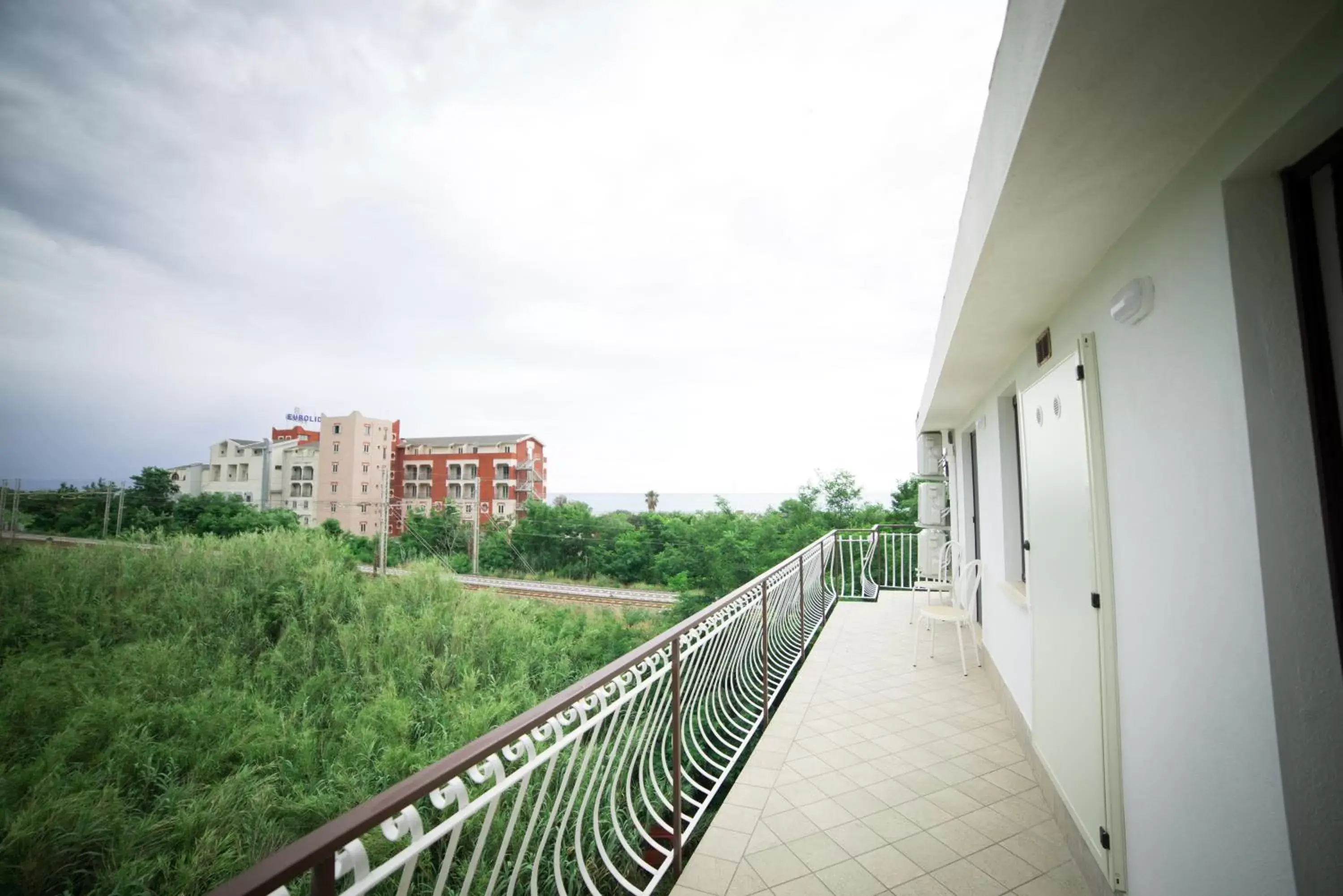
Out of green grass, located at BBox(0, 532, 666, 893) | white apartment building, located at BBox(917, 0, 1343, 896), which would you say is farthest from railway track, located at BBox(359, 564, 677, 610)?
white apartment building, located at BBox(917, 0, 1343, 896)

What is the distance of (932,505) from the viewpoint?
758 centimetres

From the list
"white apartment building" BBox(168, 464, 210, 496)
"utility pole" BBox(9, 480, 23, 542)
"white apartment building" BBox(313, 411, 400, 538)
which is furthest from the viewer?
"white apartment building" BBox(313, 411, 400, 538)

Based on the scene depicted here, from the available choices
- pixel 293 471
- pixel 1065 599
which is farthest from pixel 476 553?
pixel 1065 599

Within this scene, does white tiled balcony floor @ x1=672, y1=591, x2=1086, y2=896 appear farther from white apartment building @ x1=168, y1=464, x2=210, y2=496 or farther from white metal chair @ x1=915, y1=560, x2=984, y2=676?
white apartment building @ x1=168, y1=464, x2=210, y2=496

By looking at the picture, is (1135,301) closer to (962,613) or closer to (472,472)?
(962,613)

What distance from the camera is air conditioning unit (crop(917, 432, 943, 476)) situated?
7.54 meters

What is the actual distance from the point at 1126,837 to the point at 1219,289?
5.92ft

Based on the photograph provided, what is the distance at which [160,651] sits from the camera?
9.69 meters

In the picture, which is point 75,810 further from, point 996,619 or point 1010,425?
point 1010,425

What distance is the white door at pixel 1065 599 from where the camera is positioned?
205cm

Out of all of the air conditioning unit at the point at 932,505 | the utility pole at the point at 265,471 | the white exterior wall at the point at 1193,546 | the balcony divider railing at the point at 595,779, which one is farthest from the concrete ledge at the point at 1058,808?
the utility pole at the point at 265,471

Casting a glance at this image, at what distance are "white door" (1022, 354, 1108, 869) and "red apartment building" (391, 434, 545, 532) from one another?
3928 cm

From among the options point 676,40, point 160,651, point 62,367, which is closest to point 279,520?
point 62,367

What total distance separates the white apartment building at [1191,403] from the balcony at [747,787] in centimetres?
53
